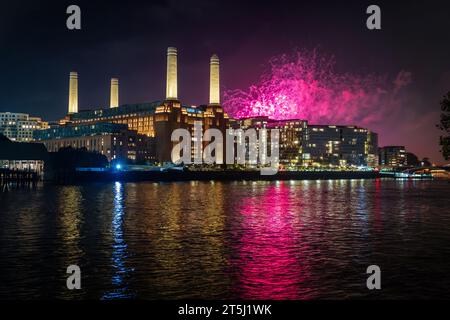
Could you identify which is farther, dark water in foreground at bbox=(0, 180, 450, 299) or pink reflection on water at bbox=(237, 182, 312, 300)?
dark water in foreground at bbox=(0, 180, 450, 299)

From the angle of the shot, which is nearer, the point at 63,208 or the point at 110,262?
the point at 110,262

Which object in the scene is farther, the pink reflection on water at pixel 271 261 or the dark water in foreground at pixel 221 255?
the dark water in foreground at pixel 221 255

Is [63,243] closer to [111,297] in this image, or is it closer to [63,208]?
[111,297]

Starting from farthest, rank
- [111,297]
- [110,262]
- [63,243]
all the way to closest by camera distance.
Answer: [63,243] < [110,262] < [111,297]
